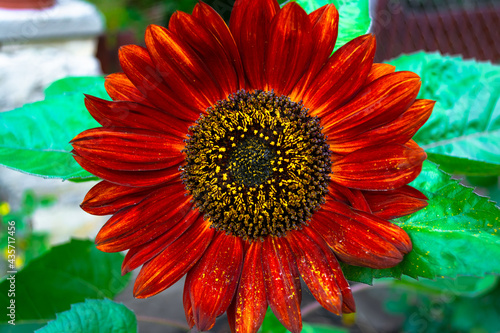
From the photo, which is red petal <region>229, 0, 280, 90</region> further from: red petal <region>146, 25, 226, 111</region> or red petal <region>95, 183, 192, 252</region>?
red petal <region>95, 183, 192, 252</region>

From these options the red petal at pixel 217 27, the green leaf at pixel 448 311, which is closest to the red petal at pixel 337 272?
the red petal at pixel 217 27

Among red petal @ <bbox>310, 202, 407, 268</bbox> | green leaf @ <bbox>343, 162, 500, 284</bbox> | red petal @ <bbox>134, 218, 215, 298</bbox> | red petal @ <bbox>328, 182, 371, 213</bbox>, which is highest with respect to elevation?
red petal @ <bbox>134, 218, 215, 298</bbox>

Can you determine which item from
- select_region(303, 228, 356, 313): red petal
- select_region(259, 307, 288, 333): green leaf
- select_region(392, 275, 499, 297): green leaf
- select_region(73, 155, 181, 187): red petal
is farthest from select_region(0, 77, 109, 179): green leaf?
select_region(392, 275, 499, 297): green leaf

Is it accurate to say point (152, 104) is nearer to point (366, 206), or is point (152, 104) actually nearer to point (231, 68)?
point (231, 68)

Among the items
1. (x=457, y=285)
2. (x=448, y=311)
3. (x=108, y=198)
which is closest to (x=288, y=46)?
(x=108, y=198)

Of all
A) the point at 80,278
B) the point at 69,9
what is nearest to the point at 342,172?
the point at 80,278

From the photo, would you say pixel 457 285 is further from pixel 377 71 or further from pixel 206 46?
pixel 206 46
